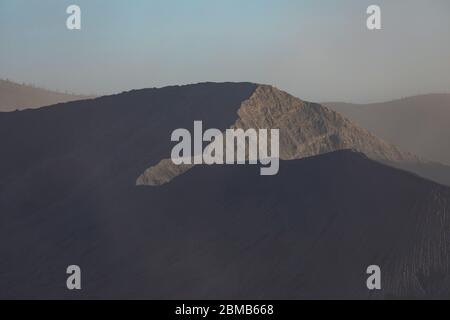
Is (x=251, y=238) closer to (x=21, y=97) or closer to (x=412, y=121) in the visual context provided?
(x=412, y=121)

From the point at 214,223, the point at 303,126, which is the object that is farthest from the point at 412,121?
the point at 214,223

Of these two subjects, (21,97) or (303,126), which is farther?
(21,97)

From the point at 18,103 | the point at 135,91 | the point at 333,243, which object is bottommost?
the point at 333,243

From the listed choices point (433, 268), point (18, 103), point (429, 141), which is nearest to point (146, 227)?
point (433, 268)

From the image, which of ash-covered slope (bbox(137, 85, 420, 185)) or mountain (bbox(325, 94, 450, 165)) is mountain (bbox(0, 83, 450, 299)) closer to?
ash-covered slope (bbox(137, 85, 420, 185))

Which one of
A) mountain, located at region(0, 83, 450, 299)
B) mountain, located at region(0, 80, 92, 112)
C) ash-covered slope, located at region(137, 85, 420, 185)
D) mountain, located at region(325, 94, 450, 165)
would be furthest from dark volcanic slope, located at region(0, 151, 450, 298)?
mountain, located at region(0, 80, 92, 112)
